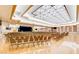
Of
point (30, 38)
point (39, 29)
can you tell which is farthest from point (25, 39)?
point (39, 29)

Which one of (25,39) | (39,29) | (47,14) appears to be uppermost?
(47,14)

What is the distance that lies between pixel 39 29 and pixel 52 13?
0.34 metres

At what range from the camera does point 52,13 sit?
112 inches

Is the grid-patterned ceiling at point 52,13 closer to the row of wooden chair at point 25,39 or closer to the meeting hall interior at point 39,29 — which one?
the meeting hall interior at point 39,29

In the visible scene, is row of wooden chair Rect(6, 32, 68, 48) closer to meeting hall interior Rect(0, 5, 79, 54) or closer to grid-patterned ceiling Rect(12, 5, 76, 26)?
meeting hall interior Rect(0, 5, 79, 54)

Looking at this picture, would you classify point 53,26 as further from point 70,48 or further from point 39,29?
point 70,48

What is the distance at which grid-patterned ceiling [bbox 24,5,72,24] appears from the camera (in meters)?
2.82

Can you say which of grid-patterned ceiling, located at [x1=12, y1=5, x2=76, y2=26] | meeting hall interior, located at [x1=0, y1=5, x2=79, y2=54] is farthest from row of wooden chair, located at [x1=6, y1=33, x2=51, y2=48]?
grid-patterned ceiling, located at [x1=12, y1=5, x2=76, y2=26]

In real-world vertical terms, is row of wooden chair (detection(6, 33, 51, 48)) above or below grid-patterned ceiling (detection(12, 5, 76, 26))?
below

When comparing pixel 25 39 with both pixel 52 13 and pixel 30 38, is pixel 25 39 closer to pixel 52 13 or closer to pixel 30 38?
pixel 30 38

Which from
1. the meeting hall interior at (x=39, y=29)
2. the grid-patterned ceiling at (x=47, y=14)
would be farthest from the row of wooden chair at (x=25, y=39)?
the grid-patterned ceiling at (x=47, y=14)

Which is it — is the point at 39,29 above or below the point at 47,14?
below

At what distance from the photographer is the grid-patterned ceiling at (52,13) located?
282cm

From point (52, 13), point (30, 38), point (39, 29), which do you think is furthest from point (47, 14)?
point (30, 38)
